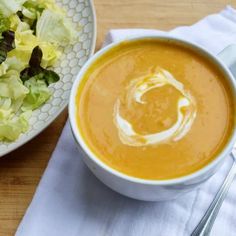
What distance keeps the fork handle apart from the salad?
1.28ft

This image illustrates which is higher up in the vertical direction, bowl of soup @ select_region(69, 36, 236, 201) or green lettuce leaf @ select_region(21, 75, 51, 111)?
bowl of soup @ select_region(69, 36, 236, 201)

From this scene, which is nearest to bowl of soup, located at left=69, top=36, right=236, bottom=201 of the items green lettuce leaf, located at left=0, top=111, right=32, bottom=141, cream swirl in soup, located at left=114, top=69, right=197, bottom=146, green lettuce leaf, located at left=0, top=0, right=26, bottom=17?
cream swirl in soup, located at left=114, top=69, right=197, bottom=146

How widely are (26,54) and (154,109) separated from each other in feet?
1.20

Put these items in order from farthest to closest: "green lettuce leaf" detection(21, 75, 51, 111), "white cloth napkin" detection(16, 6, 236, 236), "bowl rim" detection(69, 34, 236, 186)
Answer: "green lettuce leaf" detection(21, 75, 51, 111) → "white cloth napkin" detection(16, 6, 236, 236) → "bowl rim" detection(69, 34, 236, 186)

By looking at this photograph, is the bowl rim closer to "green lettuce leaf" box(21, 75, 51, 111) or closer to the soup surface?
the soup surface

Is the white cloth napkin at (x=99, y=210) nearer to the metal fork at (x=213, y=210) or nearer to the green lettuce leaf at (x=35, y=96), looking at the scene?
the metal fork at (x=213, y=210)

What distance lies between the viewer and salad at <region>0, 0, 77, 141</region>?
3.73ft

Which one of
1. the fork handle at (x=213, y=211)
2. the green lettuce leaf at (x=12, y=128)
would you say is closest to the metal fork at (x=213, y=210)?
the fork handle at (x=213, y=211)

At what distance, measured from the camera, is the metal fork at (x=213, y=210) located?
99 centimetres

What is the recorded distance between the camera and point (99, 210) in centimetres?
104

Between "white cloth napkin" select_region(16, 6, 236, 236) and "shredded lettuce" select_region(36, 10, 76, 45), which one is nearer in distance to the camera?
"white cloth napkin" select_region(16, 6, 236, 236)

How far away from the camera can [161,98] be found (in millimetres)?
989

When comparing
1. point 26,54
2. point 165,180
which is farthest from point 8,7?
point 165,180

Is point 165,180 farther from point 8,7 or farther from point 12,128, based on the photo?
point 8,7
